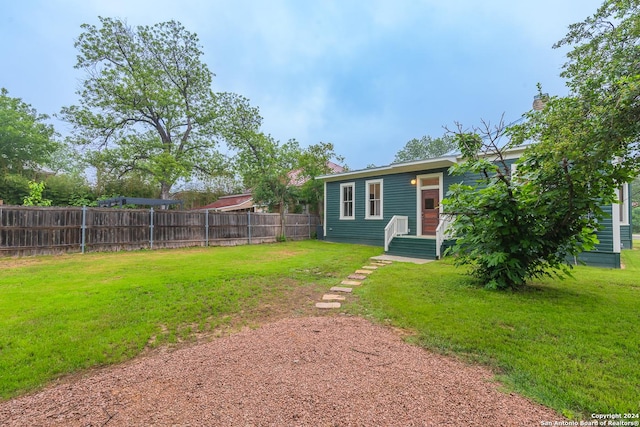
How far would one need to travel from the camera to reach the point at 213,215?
1211 centimetres

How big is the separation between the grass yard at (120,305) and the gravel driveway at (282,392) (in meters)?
0.39

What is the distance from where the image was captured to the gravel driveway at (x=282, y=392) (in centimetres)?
167

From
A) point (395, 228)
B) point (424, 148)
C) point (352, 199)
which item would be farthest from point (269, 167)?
point (424, 148)

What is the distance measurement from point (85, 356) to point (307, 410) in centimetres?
208

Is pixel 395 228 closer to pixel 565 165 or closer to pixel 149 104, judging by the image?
pixel 565 165

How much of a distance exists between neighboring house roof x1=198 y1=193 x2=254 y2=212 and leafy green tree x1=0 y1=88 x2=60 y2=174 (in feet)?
33.5

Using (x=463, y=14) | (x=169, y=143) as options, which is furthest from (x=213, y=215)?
(x=463, y=14)

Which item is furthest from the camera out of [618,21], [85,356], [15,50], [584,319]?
[15,50]

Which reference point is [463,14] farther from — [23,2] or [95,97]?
[95,97]

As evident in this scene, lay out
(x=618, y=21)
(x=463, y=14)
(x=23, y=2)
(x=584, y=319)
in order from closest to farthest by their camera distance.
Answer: (x=584, y=319) → (x=618, y=21) → (x=23, y=2) → (x=463, y=14)

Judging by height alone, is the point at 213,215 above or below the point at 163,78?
below

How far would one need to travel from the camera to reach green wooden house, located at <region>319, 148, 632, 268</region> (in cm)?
771

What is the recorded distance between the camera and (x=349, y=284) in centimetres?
523

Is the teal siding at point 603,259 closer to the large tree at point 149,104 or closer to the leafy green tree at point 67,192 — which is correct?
the large tree at point 149,104
